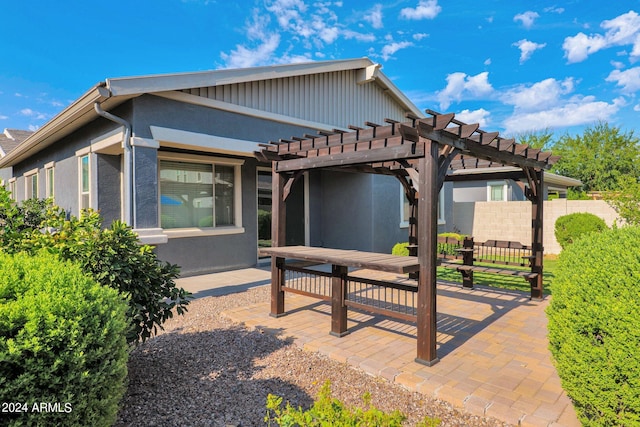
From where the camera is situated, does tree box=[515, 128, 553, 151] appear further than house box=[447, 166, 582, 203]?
Yes

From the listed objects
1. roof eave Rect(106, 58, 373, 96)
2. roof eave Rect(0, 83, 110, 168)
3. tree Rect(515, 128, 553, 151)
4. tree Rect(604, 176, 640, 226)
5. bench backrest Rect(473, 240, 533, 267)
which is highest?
tree Rect(515, 128, 553, 151)

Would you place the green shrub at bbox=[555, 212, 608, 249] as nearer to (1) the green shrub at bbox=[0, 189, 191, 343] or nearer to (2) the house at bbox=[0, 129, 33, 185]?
(1) the green shrub at bbox=[0, 189, 191, 343]

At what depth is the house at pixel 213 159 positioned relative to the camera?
6117 millimetres

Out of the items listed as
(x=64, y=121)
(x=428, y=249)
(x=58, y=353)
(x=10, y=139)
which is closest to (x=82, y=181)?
(x=64, y=121)

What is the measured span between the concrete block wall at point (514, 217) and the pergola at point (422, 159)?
762 cm

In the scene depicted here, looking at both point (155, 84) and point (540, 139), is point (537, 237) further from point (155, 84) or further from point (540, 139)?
point (540, 139)

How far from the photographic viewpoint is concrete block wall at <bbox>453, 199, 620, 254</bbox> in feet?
39.2

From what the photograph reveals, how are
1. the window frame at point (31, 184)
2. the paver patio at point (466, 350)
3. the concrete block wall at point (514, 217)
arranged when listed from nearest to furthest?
1. the paver patio at point (466, 350)
2. the concrete block wall at point (514, 217)
3. the window frame at point (31, 184)

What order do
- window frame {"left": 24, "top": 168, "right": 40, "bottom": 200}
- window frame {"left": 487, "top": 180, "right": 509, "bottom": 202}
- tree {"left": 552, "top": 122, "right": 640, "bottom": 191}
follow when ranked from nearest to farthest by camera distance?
window frame {"left": 24, "top": 168, "right": 40, "bottom": 200}, window frame {"left": 487, "top": 180, "right": 509, "bottom": 202}, tree {"left": 552, "top": 122, "right": 640, "bottom": 191}

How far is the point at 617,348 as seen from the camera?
2041 millimetres

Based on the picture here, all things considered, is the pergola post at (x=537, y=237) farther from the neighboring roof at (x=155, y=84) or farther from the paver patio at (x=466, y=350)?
the neighboring roof at (x=155, y=84)

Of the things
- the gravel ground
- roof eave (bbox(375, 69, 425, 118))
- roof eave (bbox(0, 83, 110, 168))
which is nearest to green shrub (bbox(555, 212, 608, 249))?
roof eave (bbox(375, 69, 425, 118))

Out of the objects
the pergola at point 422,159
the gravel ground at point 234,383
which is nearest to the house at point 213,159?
the pergola at point 422,159

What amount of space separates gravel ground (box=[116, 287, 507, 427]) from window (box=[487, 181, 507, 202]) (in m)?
16.4
